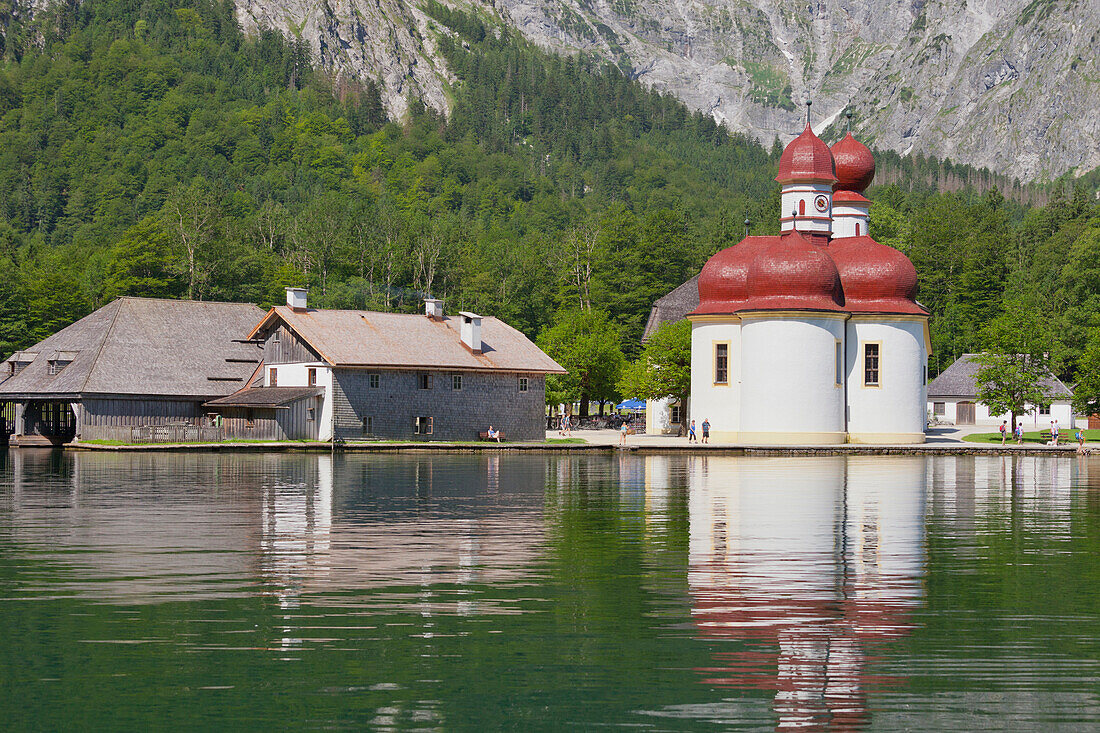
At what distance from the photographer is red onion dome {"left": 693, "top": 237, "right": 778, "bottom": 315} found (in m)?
78.1

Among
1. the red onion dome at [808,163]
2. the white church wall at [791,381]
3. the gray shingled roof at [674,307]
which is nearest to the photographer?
the white church wall at [791,381]

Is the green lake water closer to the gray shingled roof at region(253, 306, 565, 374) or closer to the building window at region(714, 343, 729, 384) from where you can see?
the gray shingled roof at region(253, 306, 565, 374)

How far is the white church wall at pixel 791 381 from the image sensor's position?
241ft

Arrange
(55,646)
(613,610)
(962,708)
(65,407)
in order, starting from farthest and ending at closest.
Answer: (65,407) < (613,610) < (55,646) < (962,708)

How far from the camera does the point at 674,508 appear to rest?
108ft

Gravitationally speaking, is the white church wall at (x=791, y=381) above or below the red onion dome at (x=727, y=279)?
below

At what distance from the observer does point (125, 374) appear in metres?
76.3

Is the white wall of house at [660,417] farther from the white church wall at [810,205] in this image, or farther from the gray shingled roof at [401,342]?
the white church wall at [810,205]

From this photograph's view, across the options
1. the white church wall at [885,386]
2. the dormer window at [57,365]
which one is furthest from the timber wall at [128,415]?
the white church wall at [885,386]

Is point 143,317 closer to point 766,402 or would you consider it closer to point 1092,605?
point 766,402

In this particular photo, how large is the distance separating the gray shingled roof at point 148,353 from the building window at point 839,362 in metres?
35.2

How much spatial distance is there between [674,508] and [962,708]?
20.5 meters

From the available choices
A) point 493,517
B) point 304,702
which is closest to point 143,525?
point 493,517

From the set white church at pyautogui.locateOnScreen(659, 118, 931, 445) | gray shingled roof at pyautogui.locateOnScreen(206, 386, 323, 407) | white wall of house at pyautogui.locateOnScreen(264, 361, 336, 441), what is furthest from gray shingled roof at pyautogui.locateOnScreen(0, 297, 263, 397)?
white church at pyautogui.locateOnScreen(659, 118, 931, 445)
